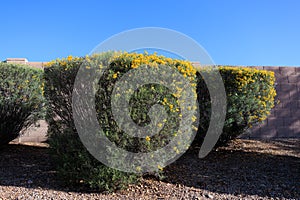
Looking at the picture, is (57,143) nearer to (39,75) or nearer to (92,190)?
(92,190)

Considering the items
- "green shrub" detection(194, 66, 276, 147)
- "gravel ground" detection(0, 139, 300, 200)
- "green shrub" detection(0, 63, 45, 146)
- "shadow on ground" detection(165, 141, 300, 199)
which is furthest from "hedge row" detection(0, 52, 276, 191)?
"green shrub" detection(194, 66, 276, 147)

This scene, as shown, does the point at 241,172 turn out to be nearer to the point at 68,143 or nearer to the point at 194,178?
the point at 194,178

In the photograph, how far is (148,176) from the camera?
5512 millimetres

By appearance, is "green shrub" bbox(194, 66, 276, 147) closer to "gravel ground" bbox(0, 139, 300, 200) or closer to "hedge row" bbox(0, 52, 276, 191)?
"gravel ground" bbox(0, 139, 300, 200)

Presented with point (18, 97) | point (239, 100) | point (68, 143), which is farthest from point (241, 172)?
point (18, 97)

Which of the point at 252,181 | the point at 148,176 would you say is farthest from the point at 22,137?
the point at 252,181

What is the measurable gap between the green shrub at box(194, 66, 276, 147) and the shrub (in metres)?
1.89

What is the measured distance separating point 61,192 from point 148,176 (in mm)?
1518

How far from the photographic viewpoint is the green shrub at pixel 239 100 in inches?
273

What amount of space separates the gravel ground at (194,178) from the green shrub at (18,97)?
646 mm

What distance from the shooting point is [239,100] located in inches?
274

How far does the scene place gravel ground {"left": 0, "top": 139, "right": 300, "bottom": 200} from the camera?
4863mm

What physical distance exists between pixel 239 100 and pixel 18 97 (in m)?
4.71

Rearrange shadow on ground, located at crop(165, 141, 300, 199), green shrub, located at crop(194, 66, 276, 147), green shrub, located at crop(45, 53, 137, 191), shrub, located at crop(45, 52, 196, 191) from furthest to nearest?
green shrub, located at crop(194, 66, 276, 147), shadow on ground, located at crop(165, 141, 300, 199), green shrub, located at crop(45, 53, 137, 191), shrub, located at crop(45, 52, 196, 191)
